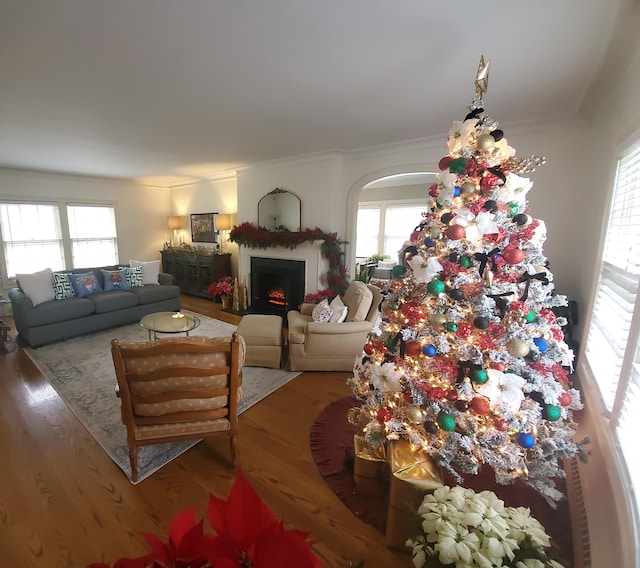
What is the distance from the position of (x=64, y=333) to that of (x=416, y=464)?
4.46 m

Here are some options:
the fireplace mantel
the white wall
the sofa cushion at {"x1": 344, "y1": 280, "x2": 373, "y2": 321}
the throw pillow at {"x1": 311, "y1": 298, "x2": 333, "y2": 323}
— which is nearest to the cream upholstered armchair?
the sofa cushion at {"x1": 344, "y1": 280, "x2": 373, "y2": 321}

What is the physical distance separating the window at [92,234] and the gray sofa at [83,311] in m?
1.66

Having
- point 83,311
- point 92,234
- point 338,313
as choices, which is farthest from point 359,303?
point 92,234

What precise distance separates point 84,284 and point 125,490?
11.7ft

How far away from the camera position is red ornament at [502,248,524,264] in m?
1.49

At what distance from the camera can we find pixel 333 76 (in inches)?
82.6

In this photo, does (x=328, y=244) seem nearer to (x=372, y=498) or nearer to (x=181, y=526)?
(x=372, y=498)

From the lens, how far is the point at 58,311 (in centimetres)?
379

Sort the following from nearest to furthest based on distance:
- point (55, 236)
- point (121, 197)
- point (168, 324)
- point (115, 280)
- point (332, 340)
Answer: point (332, 340), point (168, 324), point (115, 280), point (55, 236), point (121, 197)

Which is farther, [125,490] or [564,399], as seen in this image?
[125,490]

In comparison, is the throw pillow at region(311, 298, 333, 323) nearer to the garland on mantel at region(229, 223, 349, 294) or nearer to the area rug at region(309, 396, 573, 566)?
the garland on mantel at region(229, 223, 349, 294)

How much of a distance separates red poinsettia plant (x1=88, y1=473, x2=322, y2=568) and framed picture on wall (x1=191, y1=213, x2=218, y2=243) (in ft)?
20.9

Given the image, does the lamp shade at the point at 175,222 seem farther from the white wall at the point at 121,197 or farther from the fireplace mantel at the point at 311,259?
the fireplace mantel at the point at 311,259

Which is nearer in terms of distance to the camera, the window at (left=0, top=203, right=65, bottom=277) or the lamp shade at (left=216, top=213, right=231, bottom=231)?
the window at (left=0, top=203, right=65, bottom=277)
